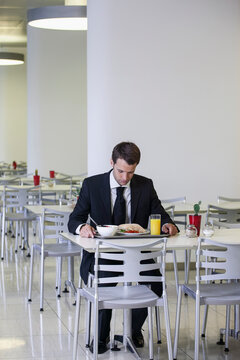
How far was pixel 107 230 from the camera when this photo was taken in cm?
354

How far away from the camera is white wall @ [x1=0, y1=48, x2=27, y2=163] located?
16.4 meters

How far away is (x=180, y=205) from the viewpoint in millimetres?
5645

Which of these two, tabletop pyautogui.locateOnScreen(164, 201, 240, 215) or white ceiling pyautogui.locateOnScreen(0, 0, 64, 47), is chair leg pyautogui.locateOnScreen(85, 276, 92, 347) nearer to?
tabletop pyautogui.locateOnScreen(164, 201, 240, 215)

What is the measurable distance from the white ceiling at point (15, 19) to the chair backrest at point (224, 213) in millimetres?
5398

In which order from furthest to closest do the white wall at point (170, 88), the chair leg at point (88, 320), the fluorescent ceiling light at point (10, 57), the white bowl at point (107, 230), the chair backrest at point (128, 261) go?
the fluorescent ceiling light at point (10, 57), the white wall at point (170, 88), the chair leg at point (88, 320), the white bowl at point (107, 230), the chair backrest at point (128, 261)

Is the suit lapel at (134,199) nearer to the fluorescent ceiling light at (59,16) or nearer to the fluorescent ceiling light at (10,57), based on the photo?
the fluorescent ceiling light at (59,16)

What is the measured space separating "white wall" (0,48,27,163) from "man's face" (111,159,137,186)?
1288 centimetres

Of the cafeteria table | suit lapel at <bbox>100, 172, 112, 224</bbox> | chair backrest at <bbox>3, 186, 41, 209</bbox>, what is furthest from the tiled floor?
chair backrest at <bbox>3, 186, 41, 209</bbox>

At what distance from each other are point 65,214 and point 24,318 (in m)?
0.78

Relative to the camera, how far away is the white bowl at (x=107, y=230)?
354 centimetres

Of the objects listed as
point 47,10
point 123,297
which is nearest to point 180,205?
point 123,297

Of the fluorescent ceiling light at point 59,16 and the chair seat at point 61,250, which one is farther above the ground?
the fluorescent ceiling light at point 59,16

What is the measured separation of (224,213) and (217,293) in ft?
7.10

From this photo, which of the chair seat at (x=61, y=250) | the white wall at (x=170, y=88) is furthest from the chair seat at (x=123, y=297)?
the white wall at (x=170, y=88)
